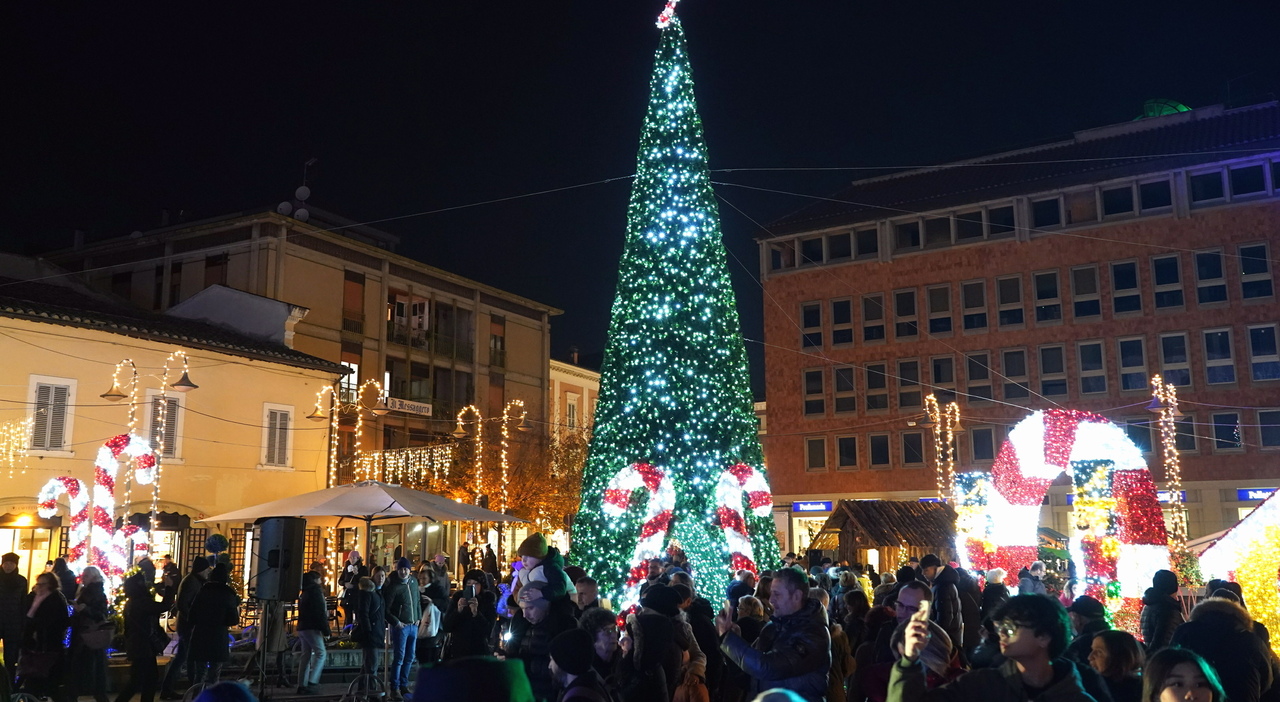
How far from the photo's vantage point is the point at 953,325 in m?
38.9

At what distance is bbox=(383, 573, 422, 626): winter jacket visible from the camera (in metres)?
12.0

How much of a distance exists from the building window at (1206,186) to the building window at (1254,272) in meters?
2.08

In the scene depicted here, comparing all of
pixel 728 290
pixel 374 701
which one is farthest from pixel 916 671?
pixel 728 290

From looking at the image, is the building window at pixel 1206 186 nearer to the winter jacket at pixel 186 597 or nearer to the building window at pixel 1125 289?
the building window at pixel 1125 289

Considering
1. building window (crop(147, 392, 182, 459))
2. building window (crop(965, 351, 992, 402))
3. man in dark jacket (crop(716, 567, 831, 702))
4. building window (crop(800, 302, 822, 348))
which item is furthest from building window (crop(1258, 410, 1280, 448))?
man in dark jacket (crop(716, 567, 831, 702))

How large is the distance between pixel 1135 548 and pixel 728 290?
6.47m

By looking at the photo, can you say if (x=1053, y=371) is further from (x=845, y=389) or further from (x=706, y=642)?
(x=706, y=642)

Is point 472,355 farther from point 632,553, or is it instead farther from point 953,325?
point 632,553

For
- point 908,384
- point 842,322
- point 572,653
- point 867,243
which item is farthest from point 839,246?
→ point 572,653

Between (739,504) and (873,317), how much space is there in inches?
1079

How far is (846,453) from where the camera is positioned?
40.3 m

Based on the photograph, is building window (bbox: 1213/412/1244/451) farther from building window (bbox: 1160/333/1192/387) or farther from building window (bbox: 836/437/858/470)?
building window (bbox: 836/437/858/470)

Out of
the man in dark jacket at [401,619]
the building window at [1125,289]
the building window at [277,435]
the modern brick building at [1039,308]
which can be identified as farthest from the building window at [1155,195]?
the man in dark jacket at [401,619]

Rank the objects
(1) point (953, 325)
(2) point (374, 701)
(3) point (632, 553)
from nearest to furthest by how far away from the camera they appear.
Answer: (2) point (374, 701)
(3) point (632, 553)
(1) point (953, 325)
